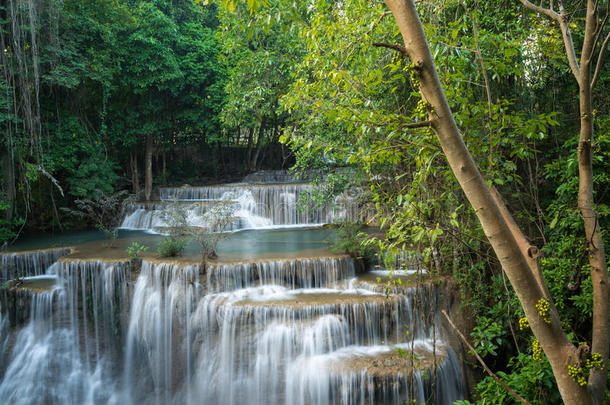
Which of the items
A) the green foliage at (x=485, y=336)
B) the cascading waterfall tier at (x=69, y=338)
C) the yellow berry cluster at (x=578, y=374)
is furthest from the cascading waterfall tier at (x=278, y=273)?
the yellow berry cluster at (x=578, y=374)

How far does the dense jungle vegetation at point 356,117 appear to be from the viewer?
288 centimetres

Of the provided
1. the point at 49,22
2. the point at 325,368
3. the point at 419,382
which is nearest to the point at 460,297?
the point at 419,382

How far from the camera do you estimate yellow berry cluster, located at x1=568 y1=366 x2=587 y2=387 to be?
1.70 meters

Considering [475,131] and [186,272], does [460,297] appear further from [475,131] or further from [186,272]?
[186,272]

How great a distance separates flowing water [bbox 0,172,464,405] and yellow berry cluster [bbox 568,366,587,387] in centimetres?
392

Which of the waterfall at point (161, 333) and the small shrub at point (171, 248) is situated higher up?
the small shrub at point (171, 248)

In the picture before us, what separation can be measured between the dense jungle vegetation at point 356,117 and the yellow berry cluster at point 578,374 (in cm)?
1

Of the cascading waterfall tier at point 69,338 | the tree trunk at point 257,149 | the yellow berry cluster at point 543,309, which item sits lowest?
the cascading waterfall tier at point 69,338

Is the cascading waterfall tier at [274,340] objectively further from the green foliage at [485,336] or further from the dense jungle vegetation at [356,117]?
the dense jungle vegetation at [356,117]

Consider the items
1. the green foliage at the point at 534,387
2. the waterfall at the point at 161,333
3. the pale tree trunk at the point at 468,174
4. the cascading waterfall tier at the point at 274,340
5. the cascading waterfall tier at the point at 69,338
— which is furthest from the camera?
the cascading waterfall tier at the point at 69,338

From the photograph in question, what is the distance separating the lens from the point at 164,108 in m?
17.9

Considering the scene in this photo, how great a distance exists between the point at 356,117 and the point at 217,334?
5.66 metres

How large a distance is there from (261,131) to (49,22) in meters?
11.6

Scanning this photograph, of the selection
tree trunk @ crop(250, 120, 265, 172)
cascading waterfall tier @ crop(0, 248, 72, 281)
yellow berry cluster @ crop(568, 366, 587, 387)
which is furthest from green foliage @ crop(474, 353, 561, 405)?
tree trunk @ crop(250, 120, 265, 172)
